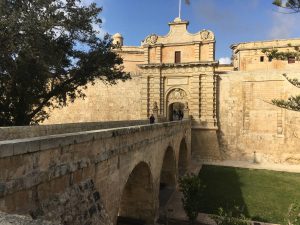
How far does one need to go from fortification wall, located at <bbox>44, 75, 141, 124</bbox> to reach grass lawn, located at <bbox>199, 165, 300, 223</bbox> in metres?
8.40

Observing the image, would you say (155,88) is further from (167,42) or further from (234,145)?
(234,145)

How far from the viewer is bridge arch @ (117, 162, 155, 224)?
1108 centimetres

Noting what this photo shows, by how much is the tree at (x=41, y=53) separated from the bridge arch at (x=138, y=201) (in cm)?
542

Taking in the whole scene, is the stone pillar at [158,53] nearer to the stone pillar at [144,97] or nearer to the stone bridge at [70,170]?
the stone pillar at [144,97]

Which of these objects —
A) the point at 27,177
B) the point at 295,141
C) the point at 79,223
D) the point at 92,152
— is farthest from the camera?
the point at 295,141

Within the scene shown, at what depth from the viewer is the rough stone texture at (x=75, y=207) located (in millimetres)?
4375

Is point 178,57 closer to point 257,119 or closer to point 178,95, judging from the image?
point 178,95

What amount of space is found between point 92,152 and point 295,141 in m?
20.4

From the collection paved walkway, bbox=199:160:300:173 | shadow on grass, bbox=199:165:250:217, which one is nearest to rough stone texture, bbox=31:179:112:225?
shadow on grass, bbox=199:165:250:217

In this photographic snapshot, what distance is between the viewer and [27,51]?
35.6 feet

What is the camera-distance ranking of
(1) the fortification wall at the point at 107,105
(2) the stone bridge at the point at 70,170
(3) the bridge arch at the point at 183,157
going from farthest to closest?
(1) the fortification wall at the point at 107,105 → (3) the bridge arch at the point at 183,157 → (2) the stone bridge at the point at 70,170

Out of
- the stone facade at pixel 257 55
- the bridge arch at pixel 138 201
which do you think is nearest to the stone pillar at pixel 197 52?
the stone facade at pixel 257 55

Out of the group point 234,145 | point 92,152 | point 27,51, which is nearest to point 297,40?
point 234,145

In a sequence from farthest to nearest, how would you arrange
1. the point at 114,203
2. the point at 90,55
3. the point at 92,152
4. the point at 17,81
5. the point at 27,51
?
1. the point at 90,55
2. the point at 17,81
3. the point at 27,51
4. the point at 114,203
5. the point at 92,152
